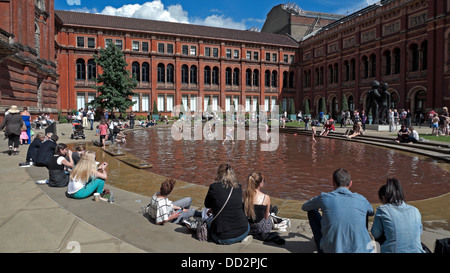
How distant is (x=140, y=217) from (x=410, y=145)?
16.0 m

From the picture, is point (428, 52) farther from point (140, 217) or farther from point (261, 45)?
point (140, 217)

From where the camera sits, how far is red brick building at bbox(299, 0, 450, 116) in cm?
3202

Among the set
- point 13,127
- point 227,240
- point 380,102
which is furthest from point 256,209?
point 380,102

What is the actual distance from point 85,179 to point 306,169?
713cm

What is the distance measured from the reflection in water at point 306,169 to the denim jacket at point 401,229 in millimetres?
3772

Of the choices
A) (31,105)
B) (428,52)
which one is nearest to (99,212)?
(31,105)

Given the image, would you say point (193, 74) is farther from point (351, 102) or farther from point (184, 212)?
point (184, 212)

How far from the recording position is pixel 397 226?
130 inches

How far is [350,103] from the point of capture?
155 feet

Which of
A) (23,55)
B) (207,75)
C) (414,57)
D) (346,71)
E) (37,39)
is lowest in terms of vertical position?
(23,55)

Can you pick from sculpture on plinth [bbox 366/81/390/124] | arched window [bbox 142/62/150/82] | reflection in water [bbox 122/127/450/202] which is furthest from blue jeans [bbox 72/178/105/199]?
arched window [bbox 142/62/150/82]

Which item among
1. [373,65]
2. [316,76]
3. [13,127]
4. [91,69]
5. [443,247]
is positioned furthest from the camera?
[316,76]

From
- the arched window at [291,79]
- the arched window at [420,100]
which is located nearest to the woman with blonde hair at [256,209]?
the arched window at [420,100]

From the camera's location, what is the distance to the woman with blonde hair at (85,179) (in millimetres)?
6027
